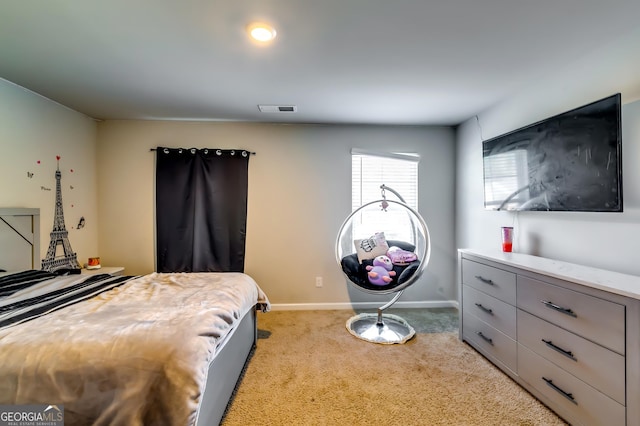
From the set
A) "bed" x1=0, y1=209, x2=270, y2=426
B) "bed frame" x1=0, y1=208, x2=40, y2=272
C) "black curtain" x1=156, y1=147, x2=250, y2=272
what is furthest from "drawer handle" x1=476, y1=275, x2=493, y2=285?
"bed frame" x1=0, y1=208, x2=40, y2=272

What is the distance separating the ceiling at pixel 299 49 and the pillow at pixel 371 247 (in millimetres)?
1415

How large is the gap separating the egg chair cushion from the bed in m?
1.16

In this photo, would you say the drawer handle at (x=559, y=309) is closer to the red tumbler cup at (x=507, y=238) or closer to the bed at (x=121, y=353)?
the red tumbler cup at (x=507, y=238)

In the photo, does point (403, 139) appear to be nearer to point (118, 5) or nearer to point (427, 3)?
point (427, 3)

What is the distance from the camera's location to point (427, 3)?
4.64ft

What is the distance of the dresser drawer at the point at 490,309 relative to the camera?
78.2 inches

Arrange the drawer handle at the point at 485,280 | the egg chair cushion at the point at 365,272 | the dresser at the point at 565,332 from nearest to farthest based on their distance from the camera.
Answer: the dresser at the point at 565,332, the drawer handle at the point at 485,280, the egg chair cushion at the point at 365,272

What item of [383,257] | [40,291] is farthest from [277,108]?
[40,291]

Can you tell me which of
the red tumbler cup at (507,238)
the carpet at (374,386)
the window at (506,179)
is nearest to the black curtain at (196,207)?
the carpet at (374,386)

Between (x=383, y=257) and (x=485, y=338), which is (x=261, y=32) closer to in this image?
(x=383, y=257)

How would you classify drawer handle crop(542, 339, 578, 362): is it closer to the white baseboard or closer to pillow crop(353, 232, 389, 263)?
pillow crop(353, 232, 389, 263)

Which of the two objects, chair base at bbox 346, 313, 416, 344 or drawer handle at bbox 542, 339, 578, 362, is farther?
chair base at bbox 346, 313, 416, 344

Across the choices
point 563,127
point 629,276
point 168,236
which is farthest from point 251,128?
point 629,276

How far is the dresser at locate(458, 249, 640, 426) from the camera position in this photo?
51.6 inches
